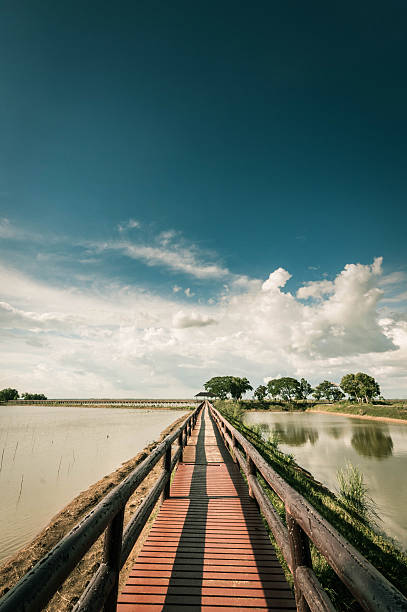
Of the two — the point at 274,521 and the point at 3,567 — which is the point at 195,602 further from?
the point at 3,567

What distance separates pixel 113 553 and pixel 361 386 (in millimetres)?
79058

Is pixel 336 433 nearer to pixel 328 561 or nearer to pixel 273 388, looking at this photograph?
pixel 328 561

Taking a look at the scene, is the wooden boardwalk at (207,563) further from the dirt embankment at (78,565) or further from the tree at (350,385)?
the tree at (350,385)

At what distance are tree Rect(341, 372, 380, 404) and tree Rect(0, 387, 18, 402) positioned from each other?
361 ft

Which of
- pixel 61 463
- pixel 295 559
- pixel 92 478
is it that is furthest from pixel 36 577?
pixel 61 463

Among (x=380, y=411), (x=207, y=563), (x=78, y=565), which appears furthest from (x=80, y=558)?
(x=380, y=411)

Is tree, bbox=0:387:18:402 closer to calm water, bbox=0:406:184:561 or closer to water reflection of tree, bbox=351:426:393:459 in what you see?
calm water, bbox=0:406:184:561

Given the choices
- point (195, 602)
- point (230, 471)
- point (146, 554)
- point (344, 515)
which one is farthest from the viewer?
point (230, 471)

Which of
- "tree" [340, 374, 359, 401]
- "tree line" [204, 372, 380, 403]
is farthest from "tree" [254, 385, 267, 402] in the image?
"tree" [340, 374, 359, 401]

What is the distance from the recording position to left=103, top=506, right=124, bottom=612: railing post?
81.0 inches

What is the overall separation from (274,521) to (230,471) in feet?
15.8

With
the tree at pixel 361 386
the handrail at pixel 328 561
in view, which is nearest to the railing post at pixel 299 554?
the handrail at pixel 328 561

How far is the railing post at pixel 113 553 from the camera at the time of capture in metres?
2.06

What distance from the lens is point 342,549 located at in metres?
1.51
